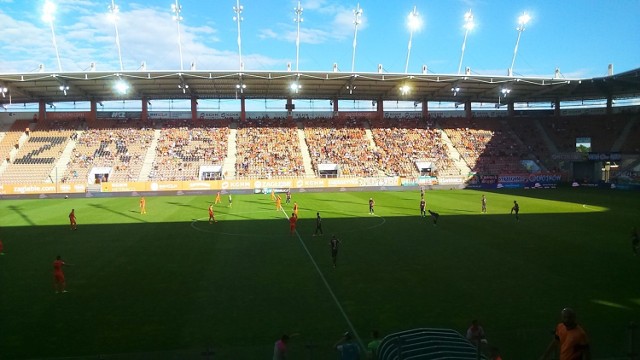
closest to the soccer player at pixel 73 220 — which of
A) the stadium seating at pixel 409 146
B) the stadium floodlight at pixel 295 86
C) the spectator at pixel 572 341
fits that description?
the spectator at pixel 572 341

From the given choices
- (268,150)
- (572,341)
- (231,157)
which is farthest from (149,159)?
(572,341)

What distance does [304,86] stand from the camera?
6316 cm

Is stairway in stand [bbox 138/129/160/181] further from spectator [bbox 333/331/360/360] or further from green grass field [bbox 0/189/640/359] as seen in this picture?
spectator [bbox 333/331/360/360]

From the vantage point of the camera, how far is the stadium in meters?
11.6

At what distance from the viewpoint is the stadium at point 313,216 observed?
11.6 meters

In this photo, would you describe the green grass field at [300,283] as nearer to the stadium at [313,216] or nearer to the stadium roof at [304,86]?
the stadium at [313,216]

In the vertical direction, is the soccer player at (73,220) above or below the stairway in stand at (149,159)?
below

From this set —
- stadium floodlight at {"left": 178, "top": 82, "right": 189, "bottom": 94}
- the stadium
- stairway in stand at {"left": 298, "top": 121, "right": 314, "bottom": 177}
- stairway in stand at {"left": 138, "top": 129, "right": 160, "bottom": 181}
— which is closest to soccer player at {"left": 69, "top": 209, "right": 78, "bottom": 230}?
the stadium

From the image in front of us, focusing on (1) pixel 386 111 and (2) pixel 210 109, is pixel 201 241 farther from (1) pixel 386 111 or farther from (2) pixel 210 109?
(1) pixel 386 111

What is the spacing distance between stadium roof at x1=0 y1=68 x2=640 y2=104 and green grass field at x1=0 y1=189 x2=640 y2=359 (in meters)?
30.6

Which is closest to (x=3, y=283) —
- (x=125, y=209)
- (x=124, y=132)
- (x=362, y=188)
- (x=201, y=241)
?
(x=201, y=241)

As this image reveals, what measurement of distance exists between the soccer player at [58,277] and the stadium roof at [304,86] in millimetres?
42987

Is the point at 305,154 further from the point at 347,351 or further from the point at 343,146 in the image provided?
the point at 347,351

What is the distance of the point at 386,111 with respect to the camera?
244ft
